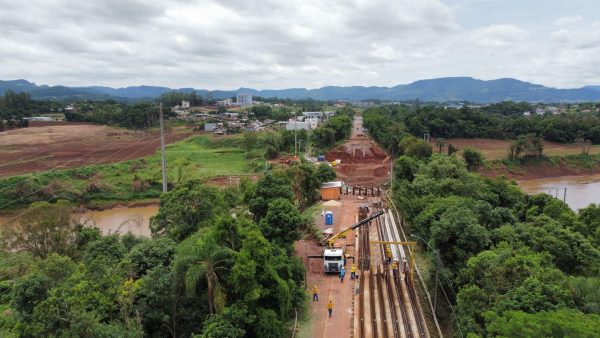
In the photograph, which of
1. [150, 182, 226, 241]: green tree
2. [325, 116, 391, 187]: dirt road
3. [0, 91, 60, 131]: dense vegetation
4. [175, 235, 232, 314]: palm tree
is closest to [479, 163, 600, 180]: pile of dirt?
[325, 116, 391, 187]: dirt road

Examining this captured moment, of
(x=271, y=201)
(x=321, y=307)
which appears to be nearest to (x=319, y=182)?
A: (x=271, y=201)

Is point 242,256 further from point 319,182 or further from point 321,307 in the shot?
point 319,182

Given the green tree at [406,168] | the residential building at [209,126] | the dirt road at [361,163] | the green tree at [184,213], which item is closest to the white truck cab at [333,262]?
the green tree at [184,213]

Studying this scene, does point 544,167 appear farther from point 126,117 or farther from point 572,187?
point 126,117

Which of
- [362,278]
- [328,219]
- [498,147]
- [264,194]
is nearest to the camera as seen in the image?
[362,278]

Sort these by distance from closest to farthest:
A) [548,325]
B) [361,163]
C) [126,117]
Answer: [548,325], [361,163], [126,117]

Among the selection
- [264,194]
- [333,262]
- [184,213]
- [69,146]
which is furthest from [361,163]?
[69,146]
